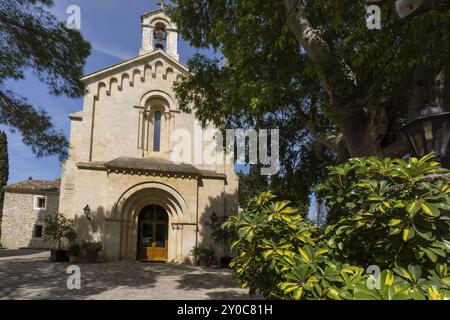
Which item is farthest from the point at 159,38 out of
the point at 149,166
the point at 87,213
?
the point at 87,213

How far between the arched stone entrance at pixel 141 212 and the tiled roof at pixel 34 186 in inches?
692

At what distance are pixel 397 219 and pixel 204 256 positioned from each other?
45.9 ft

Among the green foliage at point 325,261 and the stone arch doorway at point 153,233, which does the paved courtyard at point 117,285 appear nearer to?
the stone arch doorway at point 153,233

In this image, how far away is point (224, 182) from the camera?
1773 cm

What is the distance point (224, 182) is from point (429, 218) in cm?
1536

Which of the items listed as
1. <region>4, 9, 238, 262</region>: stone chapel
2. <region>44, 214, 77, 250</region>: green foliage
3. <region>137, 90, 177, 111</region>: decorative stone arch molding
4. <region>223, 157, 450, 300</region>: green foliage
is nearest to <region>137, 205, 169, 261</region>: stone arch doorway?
<region>4, 9, 238, 262</region>: stone chapel

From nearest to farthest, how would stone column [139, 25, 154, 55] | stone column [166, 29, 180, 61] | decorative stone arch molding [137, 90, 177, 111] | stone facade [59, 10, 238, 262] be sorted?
stone facade [59, 10, 238, 262] → decorative stone arch molding [137, 90, 177, 111] → stone column [139, 25, 154, 55] → stone column [166, 29, 180, 61]

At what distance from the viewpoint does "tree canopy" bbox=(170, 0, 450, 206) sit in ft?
16.8

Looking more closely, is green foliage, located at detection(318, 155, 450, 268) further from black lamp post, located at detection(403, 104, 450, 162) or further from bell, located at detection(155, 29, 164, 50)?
bell, located at detection(155, 29, 164, 50)

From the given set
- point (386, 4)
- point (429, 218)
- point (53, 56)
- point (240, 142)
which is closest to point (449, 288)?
point (429, 218)

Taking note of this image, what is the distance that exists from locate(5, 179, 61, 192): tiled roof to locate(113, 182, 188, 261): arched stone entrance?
692 inches

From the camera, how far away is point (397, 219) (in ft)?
8.36

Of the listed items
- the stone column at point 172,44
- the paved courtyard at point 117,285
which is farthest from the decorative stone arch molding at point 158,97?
the paved courtyard at point 117,285
